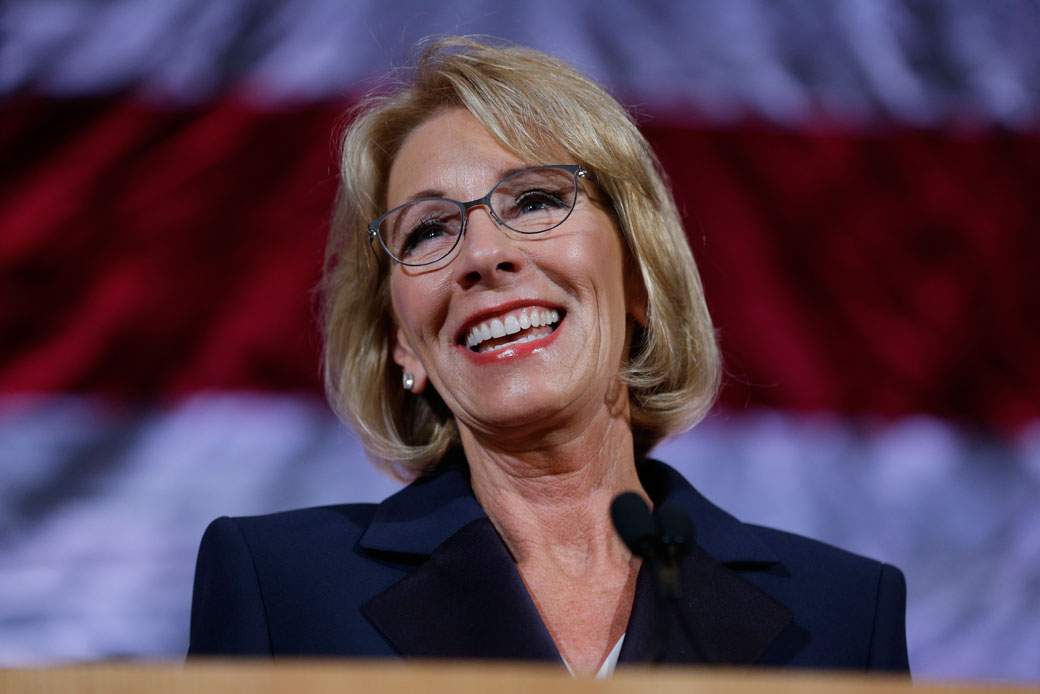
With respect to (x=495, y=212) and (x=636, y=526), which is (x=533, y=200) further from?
(x=636, y=526)

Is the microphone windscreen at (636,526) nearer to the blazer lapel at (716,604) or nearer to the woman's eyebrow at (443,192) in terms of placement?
the blazer lapel at (716,604)

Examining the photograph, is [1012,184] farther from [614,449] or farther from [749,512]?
[614,449]

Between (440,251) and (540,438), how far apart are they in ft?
0.99

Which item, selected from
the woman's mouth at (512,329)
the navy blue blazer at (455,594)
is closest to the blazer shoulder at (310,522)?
the navy blue blazer at (455,594)

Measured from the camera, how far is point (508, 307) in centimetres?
151

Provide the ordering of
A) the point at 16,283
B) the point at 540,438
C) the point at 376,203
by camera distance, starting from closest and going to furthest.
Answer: the point at 540,438, the point at 376,203, the point at 16,283

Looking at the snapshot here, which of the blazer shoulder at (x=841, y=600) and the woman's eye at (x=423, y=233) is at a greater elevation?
the woman's eye at (x=423, y=233)

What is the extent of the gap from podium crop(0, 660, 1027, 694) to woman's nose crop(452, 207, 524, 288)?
2.68ft

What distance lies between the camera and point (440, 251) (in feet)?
5.22

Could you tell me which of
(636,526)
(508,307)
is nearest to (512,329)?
(508,307)

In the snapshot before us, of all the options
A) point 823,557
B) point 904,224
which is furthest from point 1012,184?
point 823,557

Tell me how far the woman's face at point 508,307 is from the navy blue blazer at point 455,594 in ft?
0.58

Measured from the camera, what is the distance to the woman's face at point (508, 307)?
4.94ft

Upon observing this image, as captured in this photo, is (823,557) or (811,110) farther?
(811,110)
